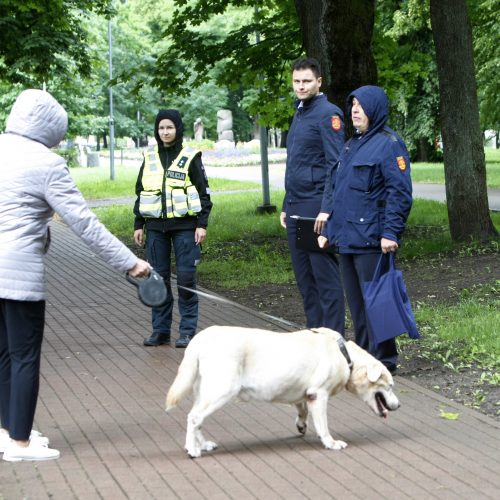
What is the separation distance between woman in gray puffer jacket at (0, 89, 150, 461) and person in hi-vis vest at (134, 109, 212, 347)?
10.2 ft

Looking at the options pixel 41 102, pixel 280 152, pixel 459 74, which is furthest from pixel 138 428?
pixel 280 152

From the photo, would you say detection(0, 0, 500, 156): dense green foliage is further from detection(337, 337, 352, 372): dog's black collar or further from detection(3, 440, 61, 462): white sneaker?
detection(3, 440, 61, 462): white sneaker

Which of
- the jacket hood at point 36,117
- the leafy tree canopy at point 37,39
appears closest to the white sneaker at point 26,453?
the jacket hood at point 36,117

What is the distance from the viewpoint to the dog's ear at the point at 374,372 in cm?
602

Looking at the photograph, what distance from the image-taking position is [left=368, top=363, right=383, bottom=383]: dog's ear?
602cm

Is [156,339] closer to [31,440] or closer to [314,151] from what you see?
[314,151]

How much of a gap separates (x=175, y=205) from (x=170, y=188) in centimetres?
14

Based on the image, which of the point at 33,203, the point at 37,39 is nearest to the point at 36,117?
the point at 33,203

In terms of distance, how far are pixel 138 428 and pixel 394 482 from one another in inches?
68.6

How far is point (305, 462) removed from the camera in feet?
18.8

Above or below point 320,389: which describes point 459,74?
above

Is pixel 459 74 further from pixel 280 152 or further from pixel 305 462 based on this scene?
pixel 280 152

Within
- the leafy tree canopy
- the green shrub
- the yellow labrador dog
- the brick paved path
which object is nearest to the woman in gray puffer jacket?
the brick paved path

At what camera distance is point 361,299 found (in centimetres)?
793
